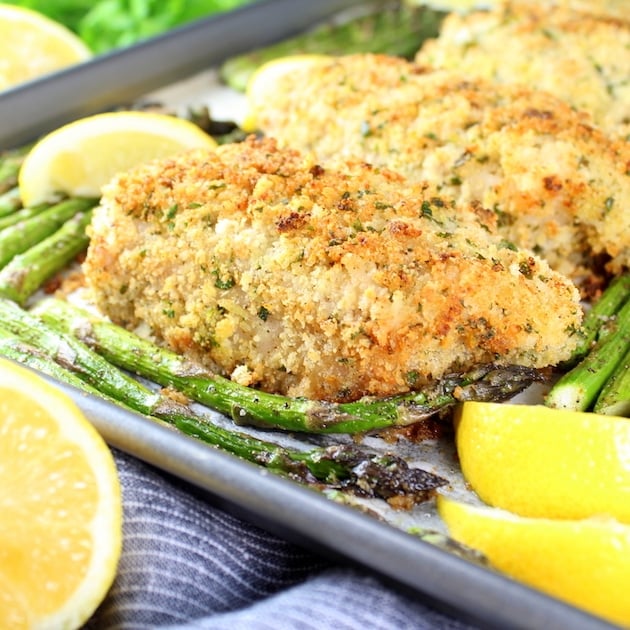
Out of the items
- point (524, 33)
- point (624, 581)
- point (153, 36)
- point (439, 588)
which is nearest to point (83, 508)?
point (439, 588)

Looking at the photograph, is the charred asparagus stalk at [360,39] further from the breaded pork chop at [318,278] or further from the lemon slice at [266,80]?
the breaded pork chop at [318,278]

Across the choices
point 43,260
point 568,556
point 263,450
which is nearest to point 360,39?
point 43,260

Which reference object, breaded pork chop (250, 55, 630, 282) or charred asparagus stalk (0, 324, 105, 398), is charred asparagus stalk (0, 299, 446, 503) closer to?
charred asparagus stalk (0, 324, 105, 398)

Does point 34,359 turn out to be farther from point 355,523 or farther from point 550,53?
point 550,53

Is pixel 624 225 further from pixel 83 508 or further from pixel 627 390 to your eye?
pixel 83 508

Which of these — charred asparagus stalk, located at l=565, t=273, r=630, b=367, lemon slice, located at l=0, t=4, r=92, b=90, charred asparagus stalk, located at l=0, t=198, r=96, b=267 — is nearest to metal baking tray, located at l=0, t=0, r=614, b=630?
charred asparagus stalk, located at l=565, t=273, r=630, b=367
